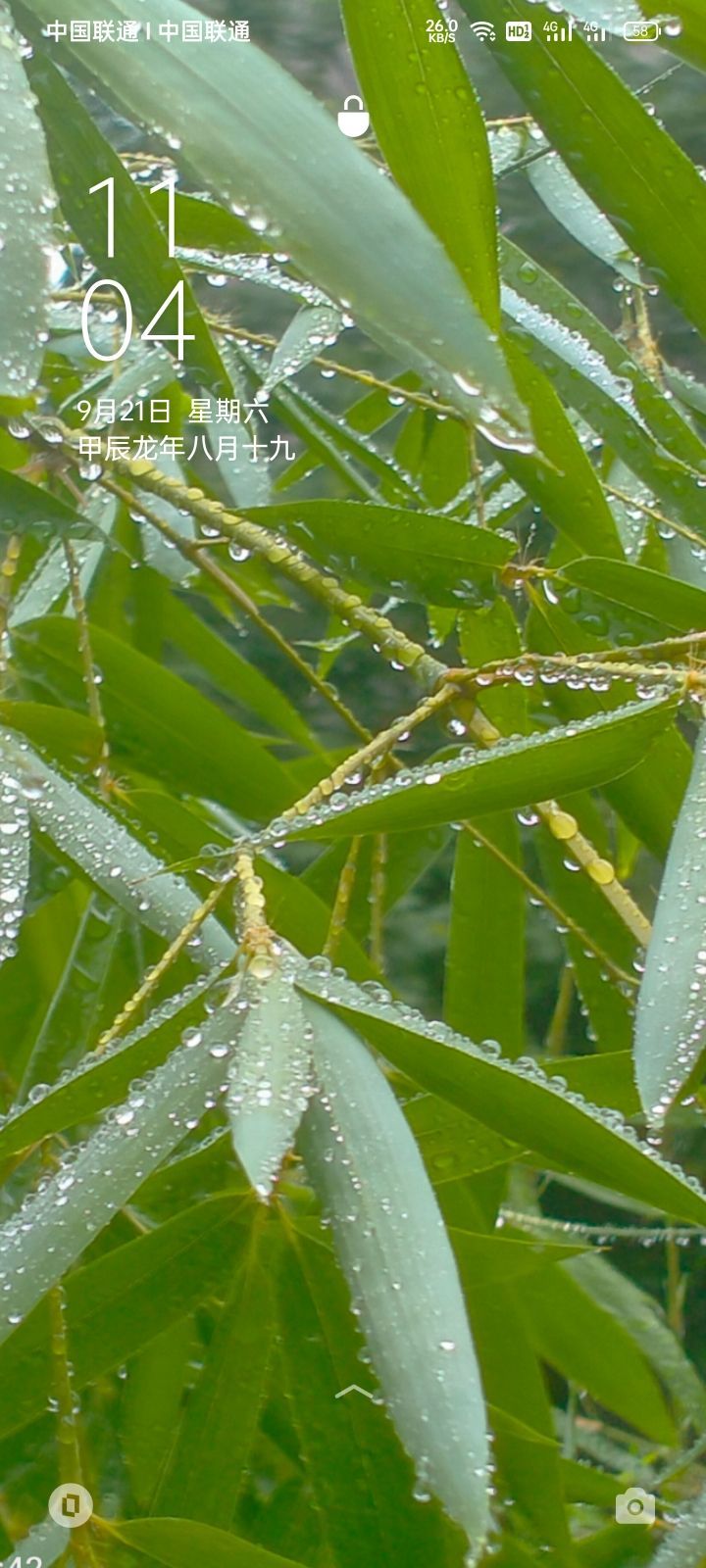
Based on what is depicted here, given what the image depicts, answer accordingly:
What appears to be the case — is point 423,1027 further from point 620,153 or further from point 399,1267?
point 620,153

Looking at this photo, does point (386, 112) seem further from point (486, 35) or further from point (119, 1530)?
point (119, 1530)

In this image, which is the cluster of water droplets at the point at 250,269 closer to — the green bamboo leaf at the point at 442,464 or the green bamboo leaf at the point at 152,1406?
the green bamboo leaf at the point at 442,464

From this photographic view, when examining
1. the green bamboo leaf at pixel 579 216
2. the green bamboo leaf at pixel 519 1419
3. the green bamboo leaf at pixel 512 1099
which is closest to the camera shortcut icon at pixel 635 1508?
the green bamboo leaf at pixel 519 1419

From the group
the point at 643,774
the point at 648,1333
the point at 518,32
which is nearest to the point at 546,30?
the point at 518,32

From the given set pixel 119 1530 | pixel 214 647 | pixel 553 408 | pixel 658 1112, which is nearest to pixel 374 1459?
pixel 119 1530

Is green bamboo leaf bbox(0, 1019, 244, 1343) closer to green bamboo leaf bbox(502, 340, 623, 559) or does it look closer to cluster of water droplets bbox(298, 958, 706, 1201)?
cluster of water droplets bbox(298, 958, 706, 1201)

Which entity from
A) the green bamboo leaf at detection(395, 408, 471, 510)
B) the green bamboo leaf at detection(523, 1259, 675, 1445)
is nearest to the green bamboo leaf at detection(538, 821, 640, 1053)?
the green bamboo leaf at detection(523, 1259, 675, 1445)
